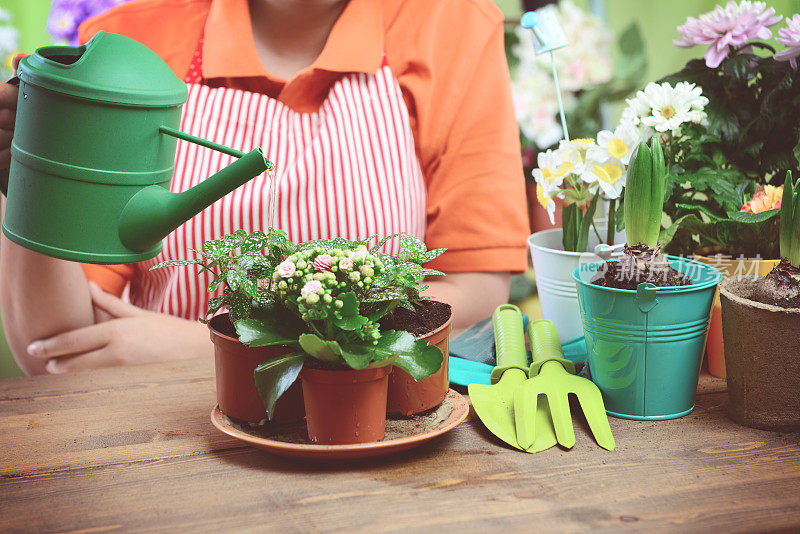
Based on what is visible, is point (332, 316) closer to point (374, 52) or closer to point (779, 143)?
point (779, 143)

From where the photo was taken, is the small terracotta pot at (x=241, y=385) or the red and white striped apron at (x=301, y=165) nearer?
the small terracotta pot at (x=241, y=385)

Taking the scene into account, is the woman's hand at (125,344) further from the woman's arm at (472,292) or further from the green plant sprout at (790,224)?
the green plant sprout at (790,224)

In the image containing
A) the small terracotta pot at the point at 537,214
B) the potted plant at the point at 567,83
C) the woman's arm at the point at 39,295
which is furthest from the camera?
the potted plant at the point at 567,83

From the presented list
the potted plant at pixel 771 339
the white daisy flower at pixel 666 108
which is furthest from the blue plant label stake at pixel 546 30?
the potted plant at pixel 771 339

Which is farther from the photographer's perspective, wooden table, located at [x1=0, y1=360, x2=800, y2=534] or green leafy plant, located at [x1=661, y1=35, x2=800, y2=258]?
green leafy plant, located at [x1=661, y1=35, x2=800, y2=258]

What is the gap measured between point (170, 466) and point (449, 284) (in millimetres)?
679

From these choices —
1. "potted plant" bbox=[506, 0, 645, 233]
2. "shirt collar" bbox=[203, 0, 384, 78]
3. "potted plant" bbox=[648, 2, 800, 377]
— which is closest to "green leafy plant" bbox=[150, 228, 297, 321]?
"potted plant" bbox=[648, 2, 800, 377]

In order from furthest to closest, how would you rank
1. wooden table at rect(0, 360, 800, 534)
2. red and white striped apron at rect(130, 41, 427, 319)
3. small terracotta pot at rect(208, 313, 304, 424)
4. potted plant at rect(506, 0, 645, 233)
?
potted plant at rect(506, 0, 645, 233) → red and white striped apron at rect(130, 41, 427, 319) → small terracotta pot at rect(208, 313, 304, 424) → wooden table at rect(0, 360, 800, 534)

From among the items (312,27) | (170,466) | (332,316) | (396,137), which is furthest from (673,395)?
(312,27)

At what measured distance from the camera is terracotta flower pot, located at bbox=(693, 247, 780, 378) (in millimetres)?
793

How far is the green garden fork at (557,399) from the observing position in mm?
660

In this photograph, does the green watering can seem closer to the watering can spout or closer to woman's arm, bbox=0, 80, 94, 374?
the watering can spout

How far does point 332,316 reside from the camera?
58 cm

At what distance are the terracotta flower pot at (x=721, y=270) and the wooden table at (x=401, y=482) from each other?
94 millimetres
